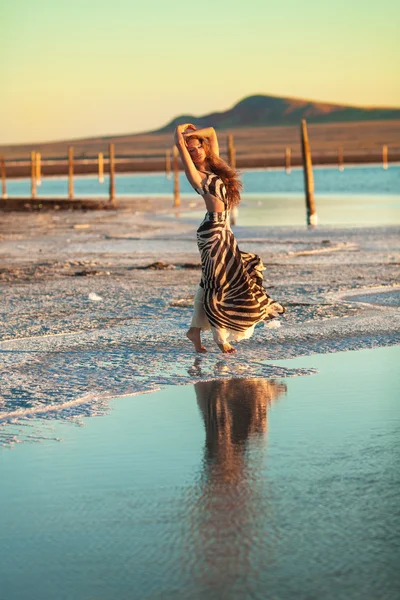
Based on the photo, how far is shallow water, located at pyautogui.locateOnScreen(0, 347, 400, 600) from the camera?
3.63 meters

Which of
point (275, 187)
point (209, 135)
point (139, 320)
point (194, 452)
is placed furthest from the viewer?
point (275, 187)

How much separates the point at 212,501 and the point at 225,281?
3.66 metres

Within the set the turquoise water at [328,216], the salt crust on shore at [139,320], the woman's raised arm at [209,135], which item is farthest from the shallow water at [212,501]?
the turquoise water at [328,216]

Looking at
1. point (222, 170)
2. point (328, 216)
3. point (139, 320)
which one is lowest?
point (328, 216)

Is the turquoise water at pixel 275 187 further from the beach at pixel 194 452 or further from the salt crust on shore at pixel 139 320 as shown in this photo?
the beach at pixel 194 452

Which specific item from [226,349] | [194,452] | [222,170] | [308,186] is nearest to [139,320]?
[226,349]

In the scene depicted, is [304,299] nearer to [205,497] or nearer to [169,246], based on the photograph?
[205,497]

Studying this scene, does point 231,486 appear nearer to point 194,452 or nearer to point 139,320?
point 194,452

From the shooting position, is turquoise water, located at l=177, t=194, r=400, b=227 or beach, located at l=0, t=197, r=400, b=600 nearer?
beach, located at l=0, t=197, r=400, b=600

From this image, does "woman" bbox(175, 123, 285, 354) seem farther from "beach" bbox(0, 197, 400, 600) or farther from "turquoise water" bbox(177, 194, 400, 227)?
"turquoise water" bbox(177, 194, 400, 227)

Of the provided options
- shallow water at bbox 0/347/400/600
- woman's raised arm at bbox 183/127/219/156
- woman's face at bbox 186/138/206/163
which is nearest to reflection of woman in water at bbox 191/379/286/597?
shallow water at bbox 0/347/400/600

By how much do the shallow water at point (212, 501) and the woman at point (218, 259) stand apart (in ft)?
4.91

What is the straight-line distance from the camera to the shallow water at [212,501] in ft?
11.9

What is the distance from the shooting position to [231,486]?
182 inches
